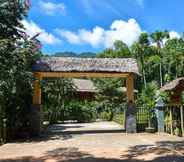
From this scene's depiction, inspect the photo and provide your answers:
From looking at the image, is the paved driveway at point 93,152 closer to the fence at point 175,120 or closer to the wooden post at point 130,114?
the fence at point 175,120

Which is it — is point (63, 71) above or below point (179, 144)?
above

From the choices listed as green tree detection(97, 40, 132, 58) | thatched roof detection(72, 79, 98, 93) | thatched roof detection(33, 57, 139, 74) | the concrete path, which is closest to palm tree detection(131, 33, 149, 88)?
green tree detection(97, 40, 132, 58)

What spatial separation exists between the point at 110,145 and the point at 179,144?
2.63 metres

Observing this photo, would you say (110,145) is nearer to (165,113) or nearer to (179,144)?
(179,144)

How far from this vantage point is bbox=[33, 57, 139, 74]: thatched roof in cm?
2064

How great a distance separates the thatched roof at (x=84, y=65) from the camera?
20641mm

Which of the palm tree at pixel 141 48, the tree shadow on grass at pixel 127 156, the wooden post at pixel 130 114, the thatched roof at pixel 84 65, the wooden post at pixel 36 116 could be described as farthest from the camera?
the palm tree at pixel 141 48

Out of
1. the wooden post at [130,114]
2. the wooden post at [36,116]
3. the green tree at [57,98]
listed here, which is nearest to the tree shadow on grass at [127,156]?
the wooden post at [36,116]

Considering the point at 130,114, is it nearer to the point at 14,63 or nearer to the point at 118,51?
the point at 14,63

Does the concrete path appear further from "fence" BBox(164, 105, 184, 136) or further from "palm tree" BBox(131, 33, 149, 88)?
"palm tree" BBox(131, 33, 149, 88)

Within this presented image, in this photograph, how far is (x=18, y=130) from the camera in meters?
19.5

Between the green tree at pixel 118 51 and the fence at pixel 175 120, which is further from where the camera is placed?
the green tree at pixel 118 51

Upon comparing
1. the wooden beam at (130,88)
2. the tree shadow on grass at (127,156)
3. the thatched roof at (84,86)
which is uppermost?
the thatched roof at (84,86)

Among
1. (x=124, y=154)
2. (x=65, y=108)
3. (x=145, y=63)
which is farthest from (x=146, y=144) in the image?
(x=145, y=63)
